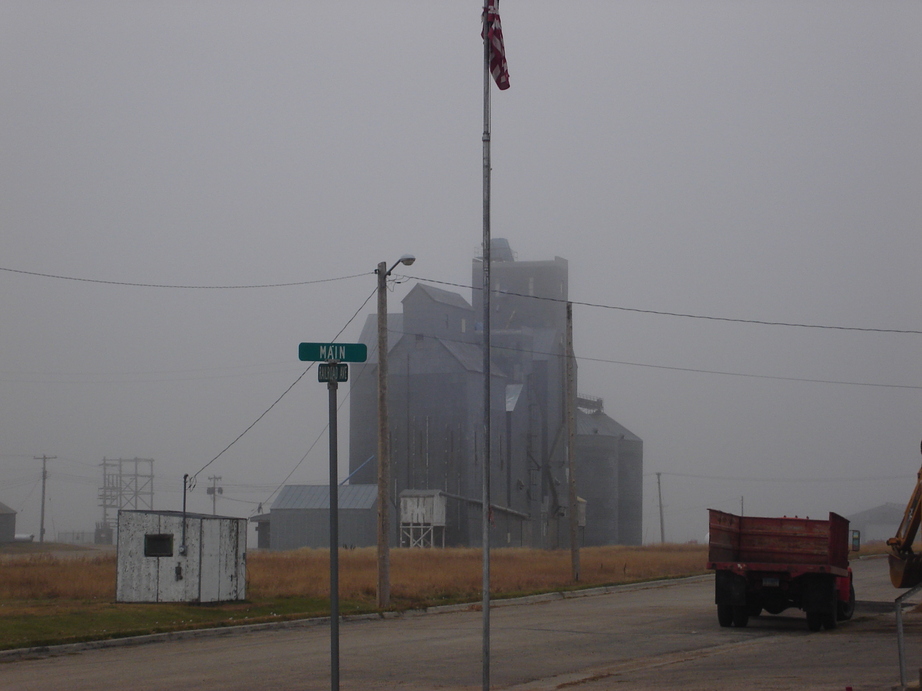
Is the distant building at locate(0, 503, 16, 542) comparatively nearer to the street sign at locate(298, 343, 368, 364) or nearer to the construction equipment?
the construction equipment

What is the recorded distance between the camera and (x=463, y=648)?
1711 cm

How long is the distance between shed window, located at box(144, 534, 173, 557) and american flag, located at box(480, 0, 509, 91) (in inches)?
588

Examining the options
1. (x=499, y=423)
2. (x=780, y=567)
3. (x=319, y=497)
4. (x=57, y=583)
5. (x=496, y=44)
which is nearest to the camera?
(x=496, y=44)

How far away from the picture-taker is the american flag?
11.3 meters

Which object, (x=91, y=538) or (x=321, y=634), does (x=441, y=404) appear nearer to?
(x=321, y=634)

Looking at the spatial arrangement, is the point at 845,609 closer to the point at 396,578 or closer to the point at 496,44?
the point at 496,44

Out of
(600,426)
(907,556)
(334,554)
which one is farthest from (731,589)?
(600,426)

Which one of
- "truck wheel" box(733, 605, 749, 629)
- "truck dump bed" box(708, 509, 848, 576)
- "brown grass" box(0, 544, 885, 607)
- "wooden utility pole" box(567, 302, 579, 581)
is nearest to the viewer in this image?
"truck dump bed" box(708, 509, 848, 576)

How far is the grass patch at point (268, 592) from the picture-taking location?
64.4ft

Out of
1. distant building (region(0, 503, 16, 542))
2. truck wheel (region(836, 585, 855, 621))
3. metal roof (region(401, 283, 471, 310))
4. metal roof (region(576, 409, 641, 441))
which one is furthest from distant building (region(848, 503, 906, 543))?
truck wheel (region(836, 585, 855, 621))

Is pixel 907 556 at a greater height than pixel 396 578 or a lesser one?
greater

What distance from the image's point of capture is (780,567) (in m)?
19.3

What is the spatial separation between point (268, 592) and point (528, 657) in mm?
13288

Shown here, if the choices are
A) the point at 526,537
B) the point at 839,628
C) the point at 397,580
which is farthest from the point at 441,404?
the point at 839,628
